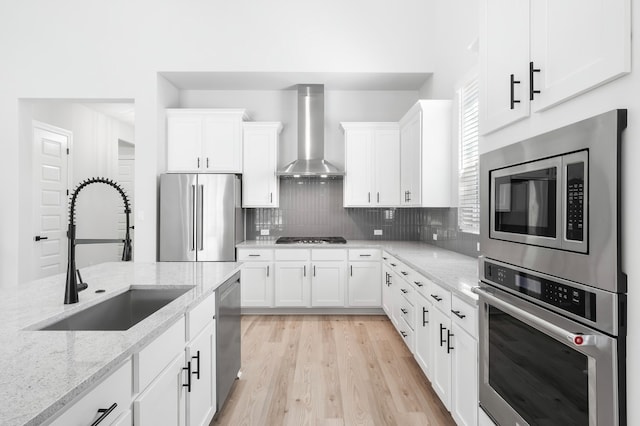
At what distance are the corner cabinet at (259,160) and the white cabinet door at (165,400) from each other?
3118 millimetres

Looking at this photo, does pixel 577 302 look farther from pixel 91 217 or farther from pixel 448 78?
pixel 91 217

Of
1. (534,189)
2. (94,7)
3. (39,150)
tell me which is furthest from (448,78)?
(39,150)

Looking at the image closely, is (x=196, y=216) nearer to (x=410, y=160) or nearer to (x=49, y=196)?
(x=49, y=196)

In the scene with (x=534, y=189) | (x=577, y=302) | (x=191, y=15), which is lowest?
(x=577, y=302)

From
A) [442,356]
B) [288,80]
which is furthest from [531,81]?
[288,80]

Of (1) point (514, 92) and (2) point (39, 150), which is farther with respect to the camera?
(2) point (39, 150)

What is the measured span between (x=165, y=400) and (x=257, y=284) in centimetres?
294

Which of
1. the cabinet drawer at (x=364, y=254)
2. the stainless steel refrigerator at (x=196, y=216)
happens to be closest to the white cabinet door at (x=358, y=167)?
the cabinet drawer at (x=364, y=254)

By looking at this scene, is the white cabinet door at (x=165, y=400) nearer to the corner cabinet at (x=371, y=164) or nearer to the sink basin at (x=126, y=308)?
the sink basin at (x=126, y=308)

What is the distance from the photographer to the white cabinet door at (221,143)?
4.53 meters

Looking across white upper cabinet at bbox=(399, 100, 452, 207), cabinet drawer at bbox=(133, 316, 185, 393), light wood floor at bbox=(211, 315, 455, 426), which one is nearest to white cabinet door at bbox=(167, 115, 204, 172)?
light wood floor at bbox=(211, 315, 455, 426)

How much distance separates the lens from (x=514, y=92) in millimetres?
1392

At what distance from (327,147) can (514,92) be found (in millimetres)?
3746

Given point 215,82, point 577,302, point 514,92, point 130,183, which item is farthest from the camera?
point 130,183
